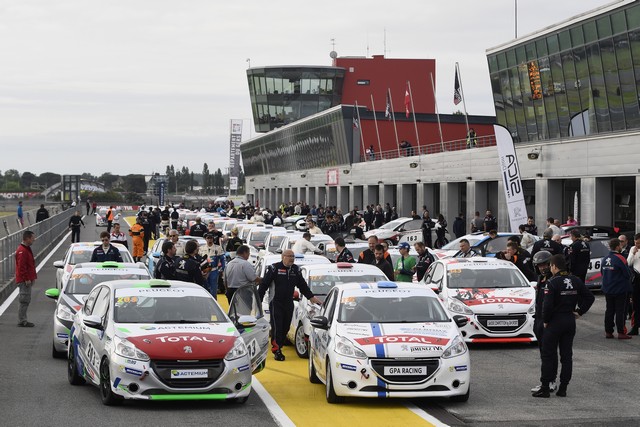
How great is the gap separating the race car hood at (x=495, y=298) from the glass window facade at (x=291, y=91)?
3507 inches

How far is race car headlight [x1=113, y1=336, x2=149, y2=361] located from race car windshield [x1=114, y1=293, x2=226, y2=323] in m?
0.68

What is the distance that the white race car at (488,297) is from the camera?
1661 cm

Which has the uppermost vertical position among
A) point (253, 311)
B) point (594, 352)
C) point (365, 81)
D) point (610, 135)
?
point (365, 81)

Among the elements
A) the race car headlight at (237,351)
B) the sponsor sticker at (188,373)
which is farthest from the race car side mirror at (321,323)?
the sponsor sticker at (188,373)

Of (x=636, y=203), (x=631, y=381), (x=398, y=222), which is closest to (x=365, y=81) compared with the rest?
(x=398, y=222)

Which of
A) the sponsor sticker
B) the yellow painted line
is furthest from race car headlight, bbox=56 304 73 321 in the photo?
the sponsor sticker

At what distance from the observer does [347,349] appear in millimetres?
11688

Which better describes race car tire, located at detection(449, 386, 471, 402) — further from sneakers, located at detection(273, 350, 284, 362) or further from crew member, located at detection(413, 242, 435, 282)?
crew member, located at detection(413, 242, 435, 282)

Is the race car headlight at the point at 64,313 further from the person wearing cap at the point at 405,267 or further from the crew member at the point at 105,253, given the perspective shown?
the person wearing cap at the point at 405,267

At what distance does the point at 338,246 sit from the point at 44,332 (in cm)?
570

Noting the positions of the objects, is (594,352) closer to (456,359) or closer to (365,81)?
(456,359)

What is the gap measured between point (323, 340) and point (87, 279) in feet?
18.8

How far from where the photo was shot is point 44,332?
61.8 ft

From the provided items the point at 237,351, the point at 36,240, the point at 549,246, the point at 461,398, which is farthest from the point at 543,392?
the point at 36,240
